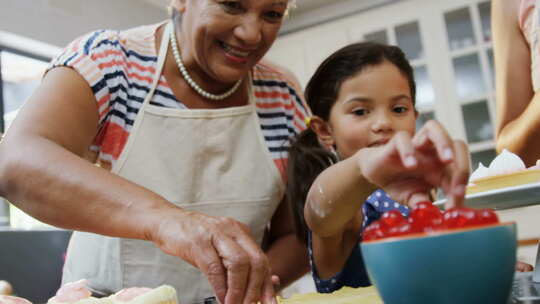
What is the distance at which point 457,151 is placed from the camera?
0.40 metres

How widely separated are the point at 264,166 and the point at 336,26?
2917 millimetres

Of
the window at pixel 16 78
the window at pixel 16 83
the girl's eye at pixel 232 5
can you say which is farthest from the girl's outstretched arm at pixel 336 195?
the window at pixel 16 78

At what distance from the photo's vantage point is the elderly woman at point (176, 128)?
0.97m

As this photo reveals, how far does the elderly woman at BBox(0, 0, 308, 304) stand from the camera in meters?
0.97

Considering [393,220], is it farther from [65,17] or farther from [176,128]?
[65,17]

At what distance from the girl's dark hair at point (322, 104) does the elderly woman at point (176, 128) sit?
71mm

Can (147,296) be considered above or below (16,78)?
below

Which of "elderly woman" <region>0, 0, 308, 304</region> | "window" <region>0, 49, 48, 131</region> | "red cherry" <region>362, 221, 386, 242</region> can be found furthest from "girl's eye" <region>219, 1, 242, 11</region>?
"window" <region>0, 49, 48, 131</region>

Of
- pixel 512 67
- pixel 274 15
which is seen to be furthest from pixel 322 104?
pixel 512 67

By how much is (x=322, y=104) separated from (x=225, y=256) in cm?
75

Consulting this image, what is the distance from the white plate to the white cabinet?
2786 mm

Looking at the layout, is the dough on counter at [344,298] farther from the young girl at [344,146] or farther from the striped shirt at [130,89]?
the striped shirt at [130,89]

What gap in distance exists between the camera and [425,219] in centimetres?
38

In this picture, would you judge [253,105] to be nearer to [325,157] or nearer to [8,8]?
[325,157]
